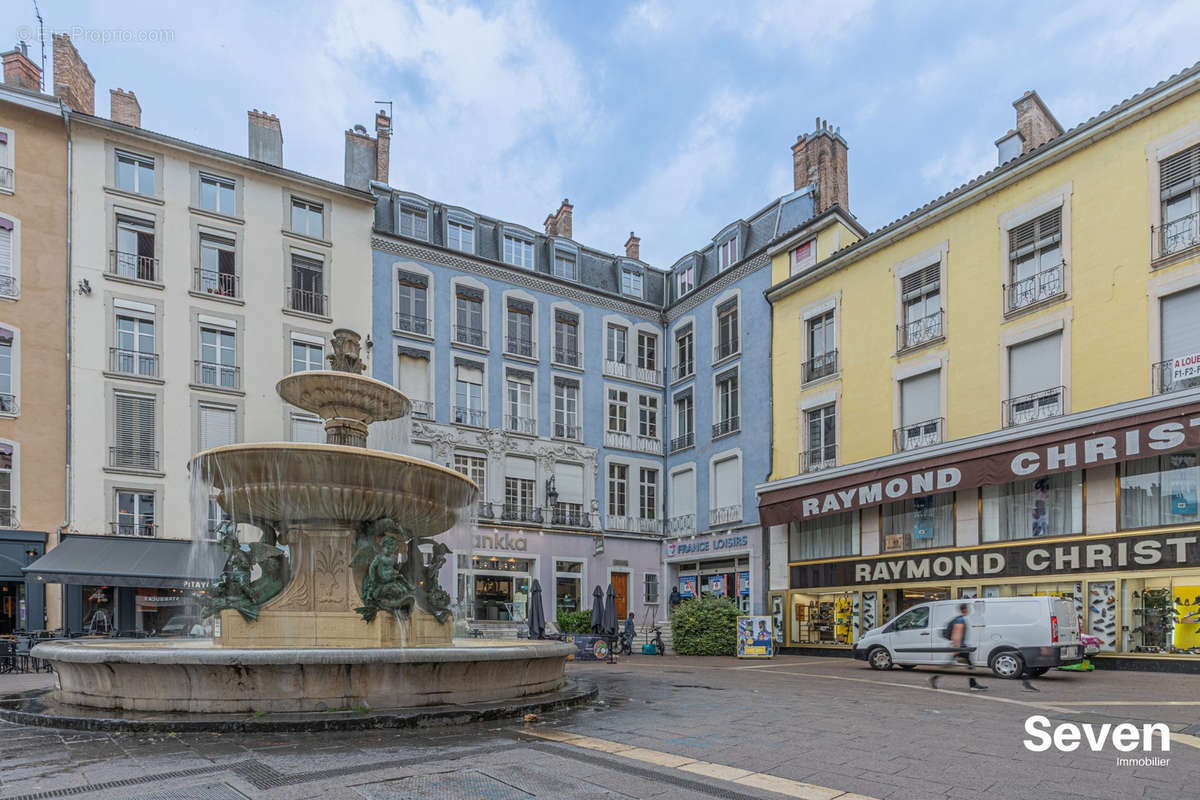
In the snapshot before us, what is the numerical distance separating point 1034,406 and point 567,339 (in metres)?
17.9

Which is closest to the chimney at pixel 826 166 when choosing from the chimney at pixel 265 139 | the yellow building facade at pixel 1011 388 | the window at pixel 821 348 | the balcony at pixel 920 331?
the yellow building facade at pixel 1011 388

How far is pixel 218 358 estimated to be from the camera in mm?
25547

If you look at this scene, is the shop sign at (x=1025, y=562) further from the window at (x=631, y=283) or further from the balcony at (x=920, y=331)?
the window at (x=631, y=283)

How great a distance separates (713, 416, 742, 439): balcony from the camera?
29.0 metres

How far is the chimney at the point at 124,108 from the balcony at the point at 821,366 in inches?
940

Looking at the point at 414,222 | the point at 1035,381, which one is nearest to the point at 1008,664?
the point at 1035,381

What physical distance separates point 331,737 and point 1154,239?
19091 millimetres

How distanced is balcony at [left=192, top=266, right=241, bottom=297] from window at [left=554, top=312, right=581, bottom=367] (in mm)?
11883

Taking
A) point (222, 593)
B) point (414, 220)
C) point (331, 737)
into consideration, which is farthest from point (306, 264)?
point (331, 737)

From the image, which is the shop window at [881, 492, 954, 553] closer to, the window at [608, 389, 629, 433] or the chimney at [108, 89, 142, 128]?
the window at [608, 389, 629, 433]

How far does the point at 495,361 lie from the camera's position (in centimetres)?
3034

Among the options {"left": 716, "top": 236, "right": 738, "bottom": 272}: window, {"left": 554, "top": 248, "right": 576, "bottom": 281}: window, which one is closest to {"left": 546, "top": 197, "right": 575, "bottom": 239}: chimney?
{"left": 554, "top": 248, "right": 576, "bottom": 281}: window

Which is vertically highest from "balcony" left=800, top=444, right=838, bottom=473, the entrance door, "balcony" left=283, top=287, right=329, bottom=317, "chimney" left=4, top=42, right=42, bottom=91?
"chimney" left=4, top=42, right=42, bottom=91

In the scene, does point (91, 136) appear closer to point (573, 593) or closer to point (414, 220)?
point (414, 220)
